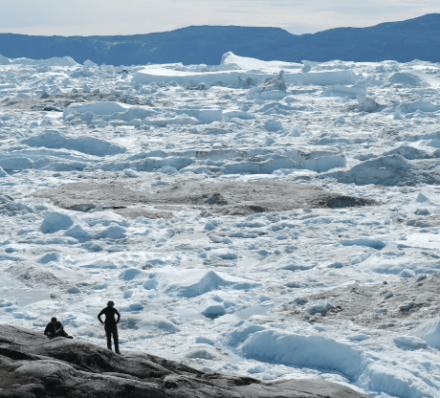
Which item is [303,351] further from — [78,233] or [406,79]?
[406,79]

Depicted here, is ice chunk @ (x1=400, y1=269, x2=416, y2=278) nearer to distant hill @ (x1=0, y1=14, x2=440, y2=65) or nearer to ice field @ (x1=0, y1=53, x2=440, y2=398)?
ice field @ (x1=0, y1=53, x2=440, y2=398)

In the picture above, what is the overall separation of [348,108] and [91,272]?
1739 centimetres

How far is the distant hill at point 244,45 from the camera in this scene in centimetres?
5869

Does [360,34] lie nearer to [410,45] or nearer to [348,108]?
[410,45]

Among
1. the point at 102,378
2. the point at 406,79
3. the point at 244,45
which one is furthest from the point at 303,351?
the point at 244,45

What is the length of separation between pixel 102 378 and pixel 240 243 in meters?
4.98

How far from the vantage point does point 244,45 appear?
2574 inches

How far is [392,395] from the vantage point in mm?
4430

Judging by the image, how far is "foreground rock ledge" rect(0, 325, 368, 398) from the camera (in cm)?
318

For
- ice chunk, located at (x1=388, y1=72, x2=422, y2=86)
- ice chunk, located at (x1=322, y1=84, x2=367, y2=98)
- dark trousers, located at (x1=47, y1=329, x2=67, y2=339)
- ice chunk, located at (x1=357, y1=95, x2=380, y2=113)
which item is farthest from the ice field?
ice chunk, located at (x1=388, y1=72, x2=422, y2=86)

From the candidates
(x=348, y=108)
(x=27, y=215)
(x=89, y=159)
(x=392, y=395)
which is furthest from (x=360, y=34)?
(x=392, y=395)

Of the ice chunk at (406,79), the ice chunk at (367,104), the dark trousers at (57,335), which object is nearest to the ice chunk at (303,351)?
the dark trousers at (57,335)

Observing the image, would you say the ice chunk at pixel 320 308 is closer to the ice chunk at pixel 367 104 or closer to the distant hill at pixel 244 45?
the ice chunk at pixel 367 104

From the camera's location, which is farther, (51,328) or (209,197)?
(209,197)
